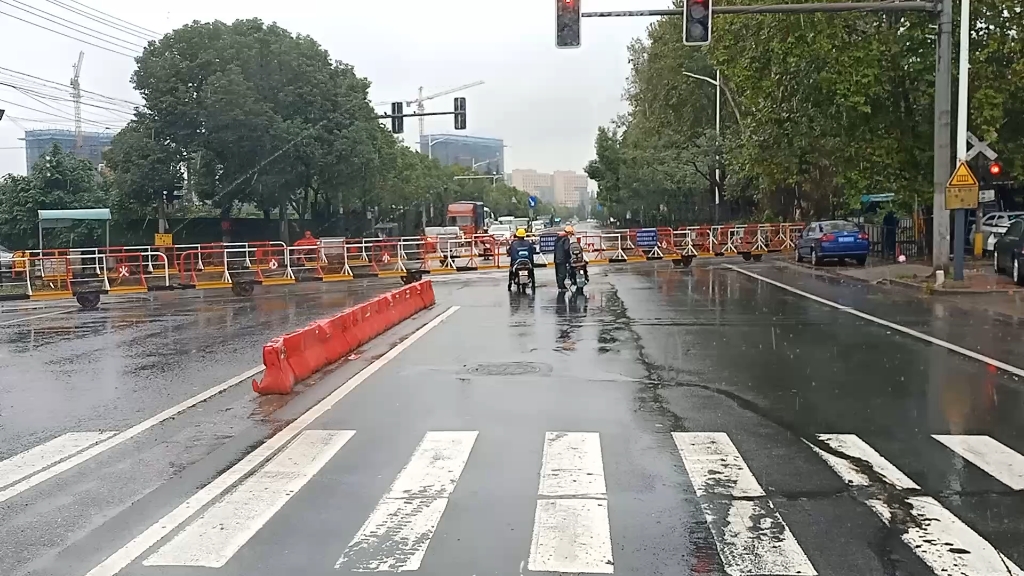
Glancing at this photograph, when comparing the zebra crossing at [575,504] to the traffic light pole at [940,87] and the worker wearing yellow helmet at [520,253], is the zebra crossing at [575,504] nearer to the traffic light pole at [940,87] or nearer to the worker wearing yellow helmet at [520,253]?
the traffic light pole at [940,87]

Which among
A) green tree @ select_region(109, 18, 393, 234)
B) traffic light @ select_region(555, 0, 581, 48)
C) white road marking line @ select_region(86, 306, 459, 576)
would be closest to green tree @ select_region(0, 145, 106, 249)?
green tree @ select_region(109, 18, 393, 234)

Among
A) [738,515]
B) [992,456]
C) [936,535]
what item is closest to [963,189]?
[992,456]

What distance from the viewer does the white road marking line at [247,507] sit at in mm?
5566

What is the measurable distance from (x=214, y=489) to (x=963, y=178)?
19.0 m

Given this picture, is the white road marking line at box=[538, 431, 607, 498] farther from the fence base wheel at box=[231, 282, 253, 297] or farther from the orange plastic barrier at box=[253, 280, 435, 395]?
the fence base wheel at box=[231, 282, 253, 297]

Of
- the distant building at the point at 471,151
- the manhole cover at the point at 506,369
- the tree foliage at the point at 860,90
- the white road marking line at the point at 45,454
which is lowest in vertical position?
the white road marking line at the point at 45,454

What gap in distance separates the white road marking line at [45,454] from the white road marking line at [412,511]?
3060 millimetres

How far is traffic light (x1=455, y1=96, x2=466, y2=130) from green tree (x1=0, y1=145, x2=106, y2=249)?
25.4m

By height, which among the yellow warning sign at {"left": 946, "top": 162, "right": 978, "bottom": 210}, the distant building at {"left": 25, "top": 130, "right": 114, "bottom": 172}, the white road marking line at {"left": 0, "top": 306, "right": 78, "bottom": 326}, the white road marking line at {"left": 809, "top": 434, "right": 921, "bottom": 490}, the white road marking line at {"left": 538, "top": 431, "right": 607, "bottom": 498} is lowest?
the white road marking line at {"left": 0, "top": 306, "right": 78, "bottom": 326}

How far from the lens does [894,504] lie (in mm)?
6387

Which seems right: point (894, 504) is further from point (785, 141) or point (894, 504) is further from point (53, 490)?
point (785, 141)

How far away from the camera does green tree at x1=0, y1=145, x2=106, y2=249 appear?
161 feet

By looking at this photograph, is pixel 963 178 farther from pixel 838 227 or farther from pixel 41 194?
pixel 41 194

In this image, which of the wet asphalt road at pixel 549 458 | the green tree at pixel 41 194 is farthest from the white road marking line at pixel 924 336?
the green tree at pixel 41 194
